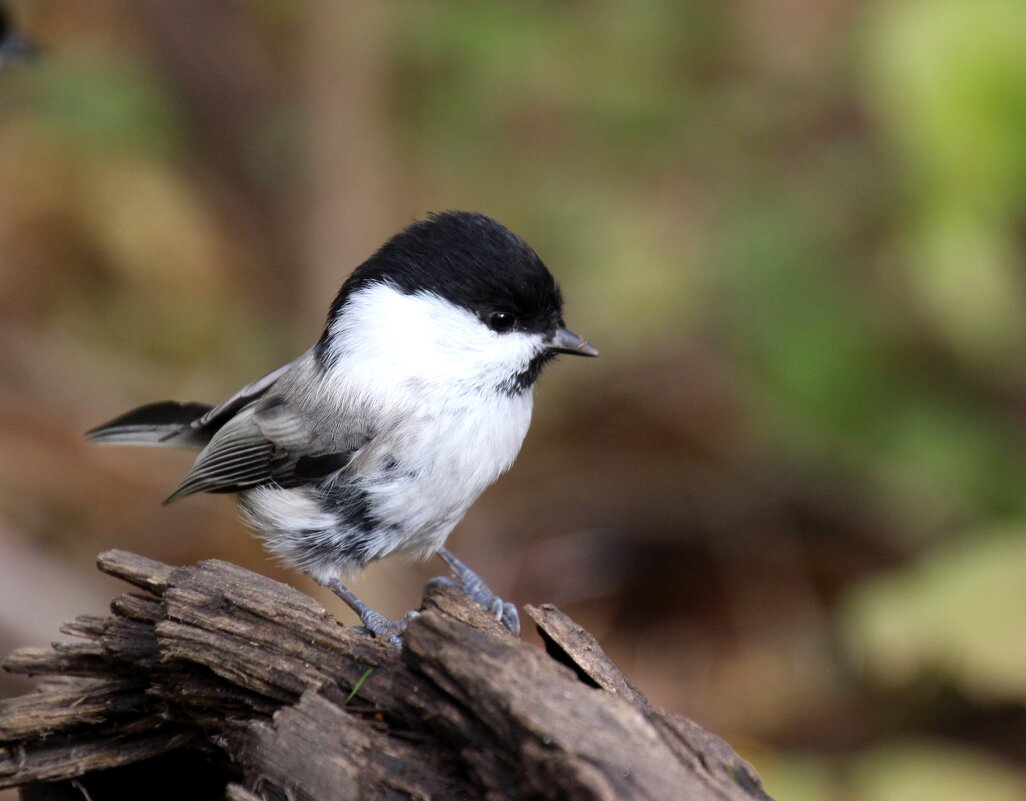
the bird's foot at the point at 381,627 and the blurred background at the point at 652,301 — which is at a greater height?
the blurred background at the point at 652,301

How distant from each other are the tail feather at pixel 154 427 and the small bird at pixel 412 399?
37 centimetres

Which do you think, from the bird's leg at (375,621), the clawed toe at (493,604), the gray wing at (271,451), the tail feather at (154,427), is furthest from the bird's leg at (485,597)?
the tail feather at (154,427)

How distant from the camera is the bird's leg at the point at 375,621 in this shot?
1.86 meters

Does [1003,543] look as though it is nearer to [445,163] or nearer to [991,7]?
[991,7]

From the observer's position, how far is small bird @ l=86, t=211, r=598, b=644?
6.68 ft

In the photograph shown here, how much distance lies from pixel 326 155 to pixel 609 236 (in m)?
1.05

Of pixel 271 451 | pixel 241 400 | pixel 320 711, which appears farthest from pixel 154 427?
pixel 320 711

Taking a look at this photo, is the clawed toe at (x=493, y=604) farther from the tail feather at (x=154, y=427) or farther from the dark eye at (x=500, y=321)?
the tail feather at (x=154, y=427)

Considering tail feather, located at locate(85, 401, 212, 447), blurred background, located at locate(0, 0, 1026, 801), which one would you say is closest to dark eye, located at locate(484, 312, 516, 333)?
tail feather, located at locate(85, 401, 212, 447)

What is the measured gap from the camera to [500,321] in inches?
81.5

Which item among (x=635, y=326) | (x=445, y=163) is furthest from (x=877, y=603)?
(x=445, y=163)

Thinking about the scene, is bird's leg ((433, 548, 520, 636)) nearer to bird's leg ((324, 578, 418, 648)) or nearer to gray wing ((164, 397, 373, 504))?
bird's leg ((324, 578, 418, 648))

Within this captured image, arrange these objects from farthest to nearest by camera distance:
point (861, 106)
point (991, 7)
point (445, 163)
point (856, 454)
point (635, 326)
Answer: point (445, 163), point (861, 106), point (635, 326), point (856, 454), point (991, 7)

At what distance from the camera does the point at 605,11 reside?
439 cm
